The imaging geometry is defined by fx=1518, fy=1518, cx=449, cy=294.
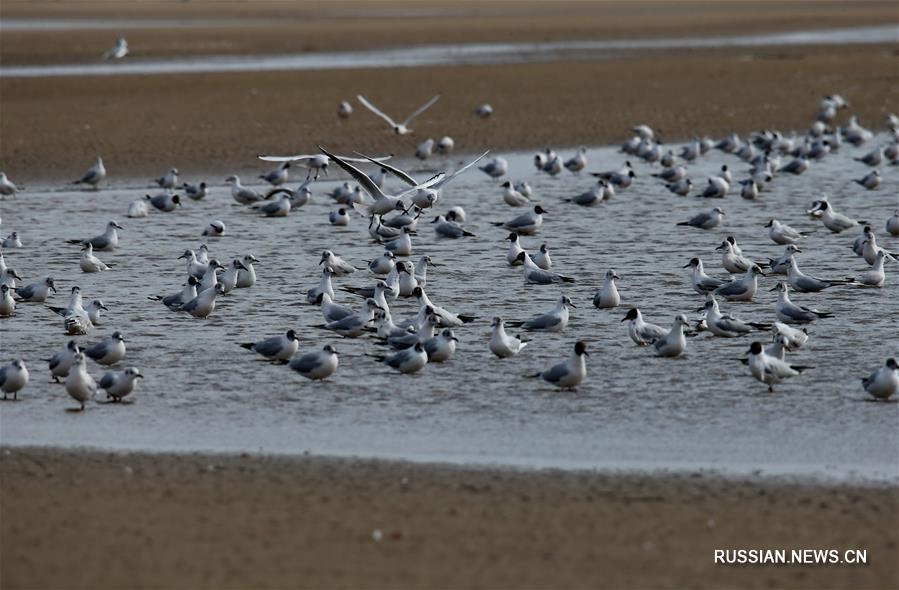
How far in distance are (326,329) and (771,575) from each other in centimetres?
750

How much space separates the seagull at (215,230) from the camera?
21.1m

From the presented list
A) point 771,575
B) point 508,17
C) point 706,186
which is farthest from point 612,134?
point 508,17

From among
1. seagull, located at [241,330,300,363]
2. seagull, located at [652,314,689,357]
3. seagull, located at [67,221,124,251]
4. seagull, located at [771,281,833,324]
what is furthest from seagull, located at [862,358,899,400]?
seagull, located at [67,221,124,251]

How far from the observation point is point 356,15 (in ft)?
262

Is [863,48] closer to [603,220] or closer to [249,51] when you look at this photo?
[249,51]

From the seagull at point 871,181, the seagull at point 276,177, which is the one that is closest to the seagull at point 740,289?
the seagull at point 871,181

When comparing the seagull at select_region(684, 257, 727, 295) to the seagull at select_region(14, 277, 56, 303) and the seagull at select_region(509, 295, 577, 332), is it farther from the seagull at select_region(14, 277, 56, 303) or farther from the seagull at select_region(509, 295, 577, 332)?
the seagull at select_region(14, 277, 56, 303)

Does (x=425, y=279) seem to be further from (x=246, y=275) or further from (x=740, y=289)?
(x=740, y=289)

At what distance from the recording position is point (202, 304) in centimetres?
1555

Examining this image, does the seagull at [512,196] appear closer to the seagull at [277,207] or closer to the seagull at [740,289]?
the seagull at [277,207]

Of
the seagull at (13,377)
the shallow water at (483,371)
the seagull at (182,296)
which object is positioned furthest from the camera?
the seagull at (182,296)

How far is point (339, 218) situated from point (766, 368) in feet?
35.2

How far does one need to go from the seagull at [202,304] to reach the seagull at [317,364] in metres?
3.03

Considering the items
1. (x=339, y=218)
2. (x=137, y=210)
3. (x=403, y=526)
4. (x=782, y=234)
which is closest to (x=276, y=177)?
(x=137, y=210)
